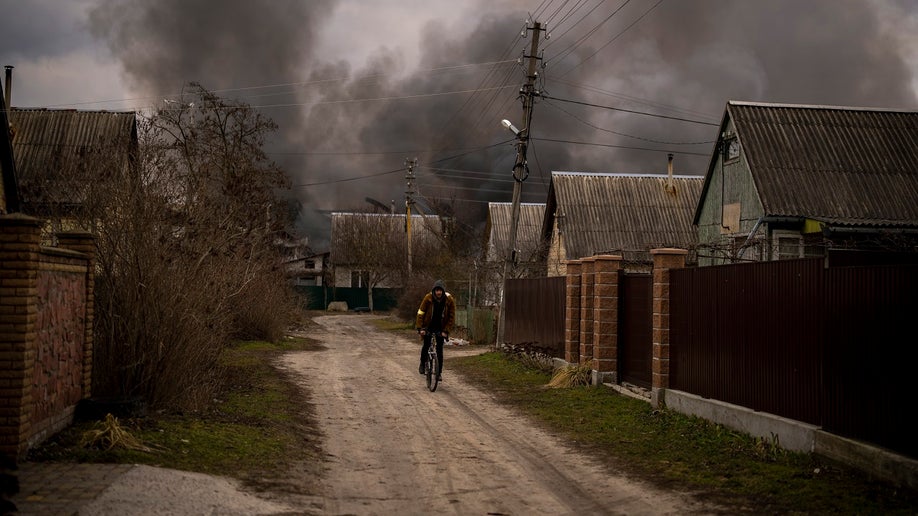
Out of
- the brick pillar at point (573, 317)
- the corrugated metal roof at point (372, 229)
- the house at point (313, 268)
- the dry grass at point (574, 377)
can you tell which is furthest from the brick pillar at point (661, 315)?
the house at point (313, 268)

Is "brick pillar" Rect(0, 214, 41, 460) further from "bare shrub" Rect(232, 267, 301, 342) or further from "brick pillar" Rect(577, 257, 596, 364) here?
"bare shrub" Rect(232, 267, 301, 342)

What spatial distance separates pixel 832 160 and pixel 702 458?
1670 cm

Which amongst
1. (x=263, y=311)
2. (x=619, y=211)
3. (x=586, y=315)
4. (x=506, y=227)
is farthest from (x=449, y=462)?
(x=506, y=227)

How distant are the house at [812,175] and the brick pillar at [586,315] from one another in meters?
6.77

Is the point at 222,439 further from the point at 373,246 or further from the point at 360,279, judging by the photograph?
the point at 360,279

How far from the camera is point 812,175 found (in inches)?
902

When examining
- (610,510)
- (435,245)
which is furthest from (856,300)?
(435,245)

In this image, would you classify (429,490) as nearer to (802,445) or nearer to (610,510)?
(610,510)

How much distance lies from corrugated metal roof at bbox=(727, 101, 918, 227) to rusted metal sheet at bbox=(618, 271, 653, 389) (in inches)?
358

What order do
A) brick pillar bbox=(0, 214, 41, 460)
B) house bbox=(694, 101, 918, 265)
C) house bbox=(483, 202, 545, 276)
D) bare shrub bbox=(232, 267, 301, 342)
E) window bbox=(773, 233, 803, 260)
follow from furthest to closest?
house bbox=(483, 202, 545, 276)
bare shrub bbox=(232, 267, 301, 342)
house bbox=(694, 101, 918, 265)
window bbox=(773, 233, 803, 260)
brick pillar bbox=(0, 214, 41, 460)

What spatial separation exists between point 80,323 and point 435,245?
5036 cm

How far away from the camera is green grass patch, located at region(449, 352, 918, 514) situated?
7059mm

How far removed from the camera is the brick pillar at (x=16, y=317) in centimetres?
731

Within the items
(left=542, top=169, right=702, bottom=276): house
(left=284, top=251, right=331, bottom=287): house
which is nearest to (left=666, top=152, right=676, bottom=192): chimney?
(left=542, top=169, right=702, bottom=276): house
